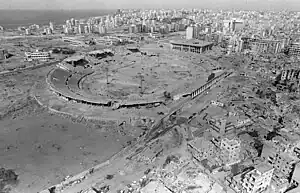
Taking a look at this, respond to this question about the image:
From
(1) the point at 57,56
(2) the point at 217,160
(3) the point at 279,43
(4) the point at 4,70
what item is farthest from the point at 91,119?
(3) the point at 279,43

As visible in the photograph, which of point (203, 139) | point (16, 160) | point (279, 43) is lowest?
point (16, 160)

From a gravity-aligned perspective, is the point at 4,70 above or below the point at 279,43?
below

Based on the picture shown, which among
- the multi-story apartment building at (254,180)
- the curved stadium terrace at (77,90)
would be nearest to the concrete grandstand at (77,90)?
the curved stadium terrace at (77,90)

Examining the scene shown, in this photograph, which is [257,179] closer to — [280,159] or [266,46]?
[280,159]

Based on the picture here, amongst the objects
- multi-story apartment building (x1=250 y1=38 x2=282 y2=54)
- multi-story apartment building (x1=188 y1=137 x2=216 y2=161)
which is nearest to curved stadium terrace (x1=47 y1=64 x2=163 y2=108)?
multi-story apartment building (x1=188 y1=137 x2=216 y2=161)

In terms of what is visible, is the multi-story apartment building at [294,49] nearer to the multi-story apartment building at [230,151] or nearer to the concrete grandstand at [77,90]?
the concrete grandstand at [77,90]

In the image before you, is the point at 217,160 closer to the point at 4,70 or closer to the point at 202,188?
the point at 202,188

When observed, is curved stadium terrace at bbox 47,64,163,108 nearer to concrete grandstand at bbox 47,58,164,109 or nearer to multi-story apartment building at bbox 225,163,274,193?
concrete grandstand at bbox 47,58,164,109
